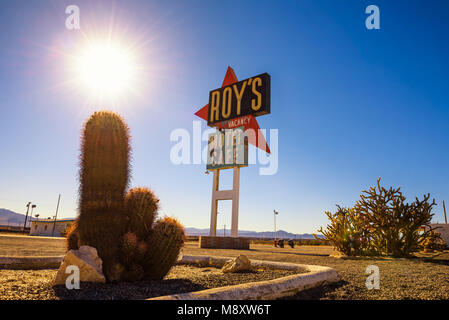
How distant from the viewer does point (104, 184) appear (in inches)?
176

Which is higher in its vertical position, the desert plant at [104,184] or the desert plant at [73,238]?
the desert plant at [104,184]

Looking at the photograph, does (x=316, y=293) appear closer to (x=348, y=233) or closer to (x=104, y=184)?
(x=104, y=184)

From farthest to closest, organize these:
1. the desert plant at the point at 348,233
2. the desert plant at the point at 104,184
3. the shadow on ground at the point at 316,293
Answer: the desert plant at the point at 348,233, the desert plant at the point at 104,184, the shadow on ground at the point at 316,293

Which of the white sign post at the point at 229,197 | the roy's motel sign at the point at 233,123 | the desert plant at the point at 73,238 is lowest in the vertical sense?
the desert plant at the point at 73,238

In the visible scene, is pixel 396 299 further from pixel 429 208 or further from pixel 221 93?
pixel 221 93

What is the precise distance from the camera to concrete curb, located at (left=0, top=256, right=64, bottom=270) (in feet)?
20.0

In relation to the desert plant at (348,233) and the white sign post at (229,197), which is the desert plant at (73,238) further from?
the white sign post at (229,197)

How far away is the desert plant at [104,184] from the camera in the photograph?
4293 millimetres

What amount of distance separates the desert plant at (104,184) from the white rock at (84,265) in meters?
0.16

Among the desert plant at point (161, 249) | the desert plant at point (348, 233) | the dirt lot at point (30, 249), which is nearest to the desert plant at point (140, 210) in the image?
the desert plant at point (161, 249)

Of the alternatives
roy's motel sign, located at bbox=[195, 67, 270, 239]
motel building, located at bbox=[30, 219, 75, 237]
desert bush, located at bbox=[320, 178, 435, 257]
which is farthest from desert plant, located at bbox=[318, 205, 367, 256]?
motel building, located at bbox=[30, 219, 75, 237]

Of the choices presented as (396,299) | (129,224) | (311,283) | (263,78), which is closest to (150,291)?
(129,224)

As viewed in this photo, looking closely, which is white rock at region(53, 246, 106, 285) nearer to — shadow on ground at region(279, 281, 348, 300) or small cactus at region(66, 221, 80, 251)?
small cactus at region(66, 221, 80, 251)

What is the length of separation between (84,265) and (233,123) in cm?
1617
